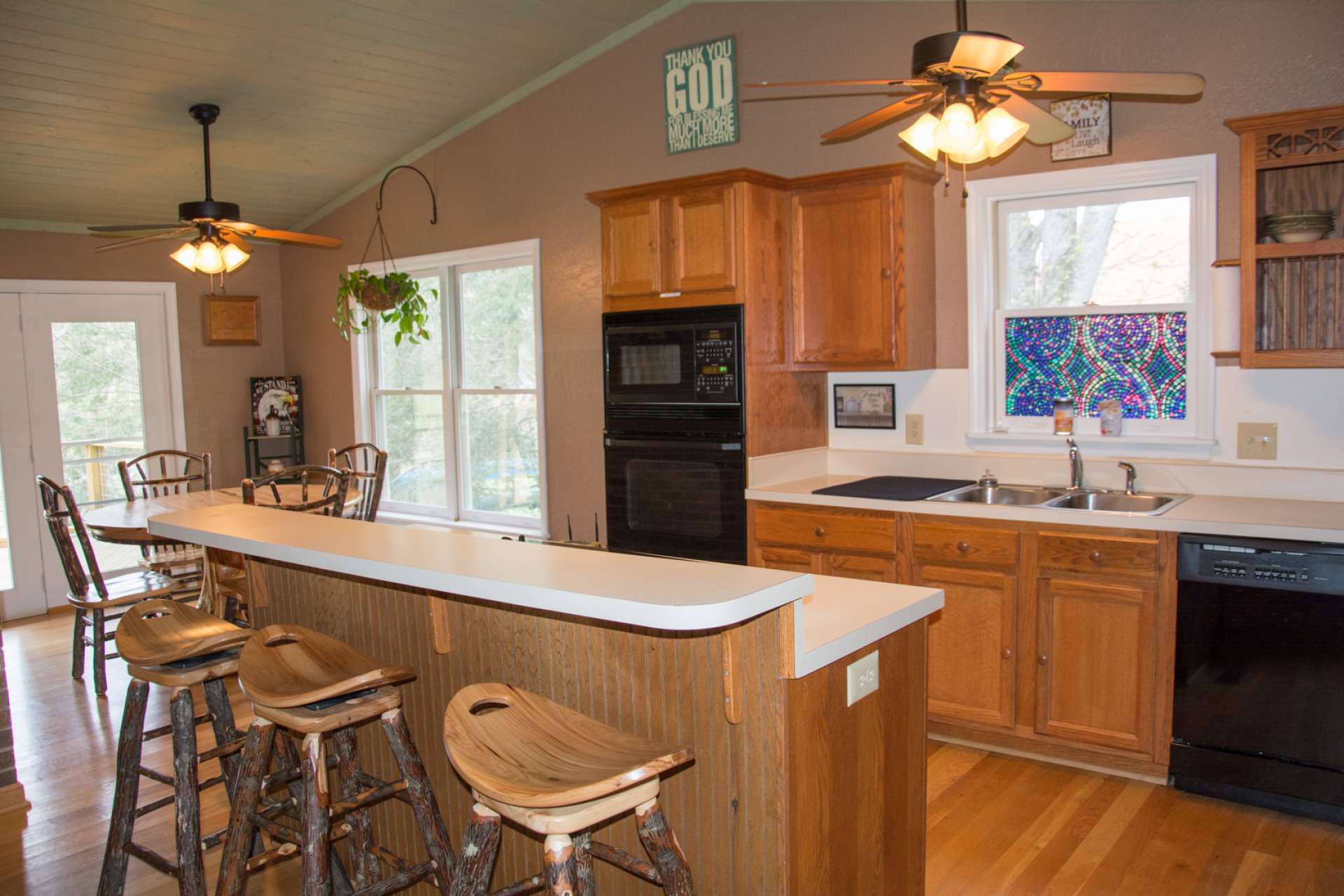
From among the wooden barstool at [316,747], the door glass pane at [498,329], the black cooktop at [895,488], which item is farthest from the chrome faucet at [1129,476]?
the door glass pane at [498,329]

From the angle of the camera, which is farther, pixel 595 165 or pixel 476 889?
pixel 595 165

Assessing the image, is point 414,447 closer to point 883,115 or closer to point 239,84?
point 239,84

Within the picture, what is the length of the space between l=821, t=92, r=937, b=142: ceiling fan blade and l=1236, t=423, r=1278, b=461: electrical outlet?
5.46 feet

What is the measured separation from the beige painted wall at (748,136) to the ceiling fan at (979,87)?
1.02m

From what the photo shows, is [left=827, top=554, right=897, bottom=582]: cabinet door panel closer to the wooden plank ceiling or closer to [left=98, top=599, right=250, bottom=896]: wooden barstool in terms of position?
[left=98, top=599, right=250, bottom=896]: wooden barstool

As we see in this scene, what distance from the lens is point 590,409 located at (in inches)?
191

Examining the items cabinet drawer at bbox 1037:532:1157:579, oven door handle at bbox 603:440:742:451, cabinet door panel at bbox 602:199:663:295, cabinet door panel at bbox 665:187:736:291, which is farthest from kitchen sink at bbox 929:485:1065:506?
cabinet door panel at bbox 602:199:663:295

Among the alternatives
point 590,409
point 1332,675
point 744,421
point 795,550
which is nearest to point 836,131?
point 744,421

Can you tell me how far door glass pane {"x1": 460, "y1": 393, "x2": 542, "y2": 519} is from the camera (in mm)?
5215

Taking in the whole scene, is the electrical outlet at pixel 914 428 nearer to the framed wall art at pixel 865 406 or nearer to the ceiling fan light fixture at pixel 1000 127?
the framed wall art at pixel 865 406

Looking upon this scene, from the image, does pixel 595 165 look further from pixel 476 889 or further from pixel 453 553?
pixel 476 889

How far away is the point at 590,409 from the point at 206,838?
2.89 meters

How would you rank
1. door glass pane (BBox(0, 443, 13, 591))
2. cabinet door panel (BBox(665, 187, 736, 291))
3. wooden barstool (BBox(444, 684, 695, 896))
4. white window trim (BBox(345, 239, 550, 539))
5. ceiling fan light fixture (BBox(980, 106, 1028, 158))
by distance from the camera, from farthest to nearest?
door glass pane (BBox(0, 443, 13, 591)) → white window trim (BBox(345, 239, 550, 539)) → cabinet door panel (BBox(665, 187, 736, 291)) → ceiling fan light fixture (BBox(980, 106, 1028, 158)) → wooden barstool (BBox(444, 684, 695, 896))

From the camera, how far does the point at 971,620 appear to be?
331 centimetres
